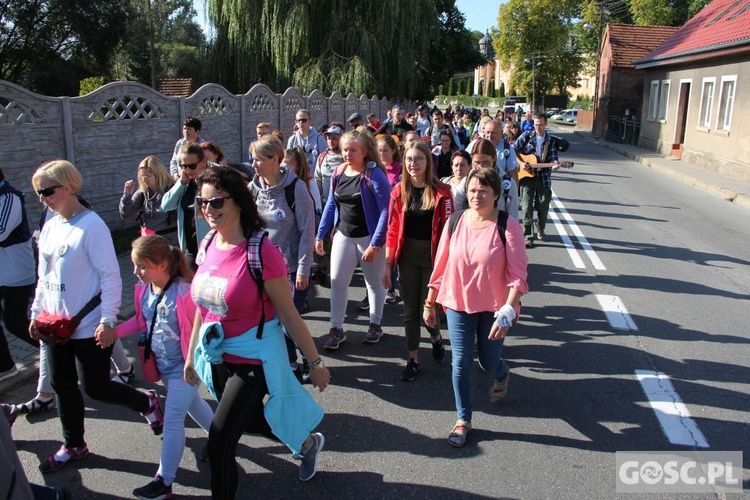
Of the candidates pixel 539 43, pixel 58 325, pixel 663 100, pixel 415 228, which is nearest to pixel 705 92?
pixel 663 100

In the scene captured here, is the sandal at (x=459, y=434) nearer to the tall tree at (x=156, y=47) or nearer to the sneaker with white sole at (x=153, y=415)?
the sneaker with white sole at (x=153, y=415)

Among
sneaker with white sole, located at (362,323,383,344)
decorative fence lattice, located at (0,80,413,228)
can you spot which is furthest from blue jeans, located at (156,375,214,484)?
decorative fence lattice, located at (0,80,413,228)

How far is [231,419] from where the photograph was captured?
2857mm

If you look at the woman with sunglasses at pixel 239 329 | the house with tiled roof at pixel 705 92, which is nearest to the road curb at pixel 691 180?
the house with tiled roof at pixel 705 92

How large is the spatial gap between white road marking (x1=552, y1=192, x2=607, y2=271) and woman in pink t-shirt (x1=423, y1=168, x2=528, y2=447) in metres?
4.89

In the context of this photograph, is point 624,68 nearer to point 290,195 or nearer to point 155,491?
point 290,195

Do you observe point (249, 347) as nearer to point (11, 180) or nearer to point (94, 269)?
point (94, 269)

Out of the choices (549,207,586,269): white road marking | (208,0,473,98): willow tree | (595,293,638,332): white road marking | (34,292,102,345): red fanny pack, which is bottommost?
(595,293,638,332): white road marking

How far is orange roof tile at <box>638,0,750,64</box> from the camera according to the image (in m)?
19.4

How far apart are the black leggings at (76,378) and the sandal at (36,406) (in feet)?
2.59

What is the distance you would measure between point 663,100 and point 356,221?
27.1 m

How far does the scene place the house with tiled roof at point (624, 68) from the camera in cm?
3794

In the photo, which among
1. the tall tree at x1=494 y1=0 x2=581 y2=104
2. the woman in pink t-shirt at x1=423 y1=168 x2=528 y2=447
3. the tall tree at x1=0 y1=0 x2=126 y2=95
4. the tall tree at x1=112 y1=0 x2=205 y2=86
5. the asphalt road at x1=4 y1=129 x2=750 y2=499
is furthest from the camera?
the tall tree at x1=494 y1=0 x2=581 y2=104

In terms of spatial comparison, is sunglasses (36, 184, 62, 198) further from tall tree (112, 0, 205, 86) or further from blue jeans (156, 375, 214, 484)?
tall tree (112, 0, 205, 86)
